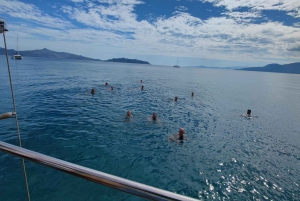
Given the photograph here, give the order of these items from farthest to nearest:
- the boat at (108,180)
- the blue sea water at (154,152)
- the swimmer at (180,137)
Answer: the swimmer at (180,137), the blue sea water at (154,152), the boat at (108,180)

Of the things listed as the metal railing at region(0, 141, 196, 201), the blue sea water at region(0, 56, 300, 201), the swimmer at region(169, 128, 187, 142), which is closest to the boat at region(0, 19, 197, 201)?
the metal railing at region(0, 141, 196, 201)

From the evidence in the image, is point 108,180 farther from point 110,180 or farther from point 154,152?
point 154,152

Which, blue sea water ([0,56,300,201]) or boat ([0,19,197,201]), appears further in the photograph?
blue sea water ([0,56,300,201])

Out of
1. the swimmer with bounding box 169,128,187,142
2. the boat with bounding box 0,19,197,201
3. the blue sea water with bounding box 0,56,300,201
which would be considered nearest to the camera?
the boat with bounding box 0,19,197,201

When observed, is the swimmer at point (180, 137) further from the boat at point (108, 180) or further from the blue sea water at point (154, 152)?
the boat at point (108, 180)

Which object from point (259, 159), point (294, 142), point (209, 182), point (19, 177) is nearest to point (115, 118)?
point (19, 177)

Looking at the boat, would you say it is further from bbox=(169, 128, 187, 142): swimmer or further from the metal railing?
bbox=(169, 128, 187, 142): swimmer

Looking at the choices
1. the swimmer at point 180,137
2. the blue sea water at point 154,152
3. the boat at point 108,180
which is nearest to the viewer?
the boat at point 108,180

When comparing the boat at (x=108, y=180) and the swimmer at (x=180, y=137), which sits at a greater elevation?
the boat at (x=108, y=180)

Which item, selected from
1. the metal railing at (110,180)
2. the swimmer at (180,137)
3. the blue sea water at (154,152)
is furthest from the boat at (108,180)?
the swimmer at (180,137)

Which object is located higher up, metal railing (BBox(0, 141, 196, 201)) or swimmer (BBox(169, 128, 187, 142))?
metal railing (BBox(0, 141, 196, 201))

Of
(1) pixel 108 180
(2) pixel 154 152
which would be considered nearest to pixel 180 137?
(2) pixel 154 152

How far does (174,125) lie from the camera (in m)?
17.2

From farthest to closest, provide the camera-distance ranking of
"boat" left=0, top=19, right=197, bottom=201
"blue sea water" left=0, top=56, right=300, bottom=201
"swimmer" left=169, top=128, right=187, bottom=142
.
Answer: "swimmer" left=169, top=128, right=187, bottom=142
"blue sea water" left=0, top=56, right=300, bottom=201
"boat" left=0, top=19, right=197, bottom=201
